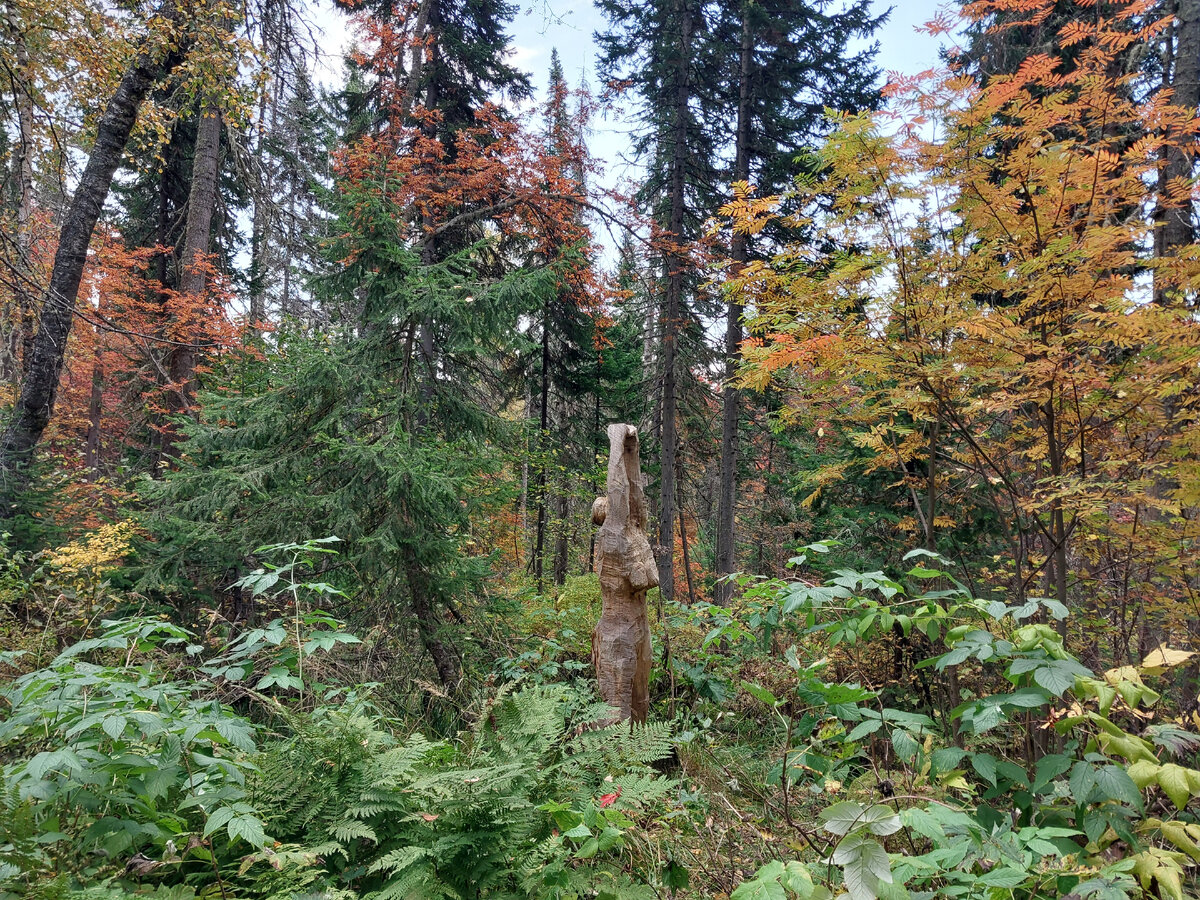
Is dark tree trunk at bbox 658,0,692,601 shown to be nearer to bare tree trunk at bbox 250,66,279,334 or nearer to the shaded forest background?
the shaded forest background

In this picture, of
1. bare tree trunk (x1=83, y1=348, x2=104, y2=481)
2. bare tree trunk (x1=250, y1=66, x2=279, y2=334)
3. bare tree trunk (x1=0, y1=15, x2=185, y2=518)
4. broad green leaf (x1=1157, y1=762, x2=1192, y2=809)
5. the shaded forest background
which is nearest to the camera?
broad green leaf (x1=1157, y1=762, x2=1192, y2=809)

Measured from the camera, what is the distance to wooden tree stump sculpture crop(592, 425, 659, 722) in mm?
4355

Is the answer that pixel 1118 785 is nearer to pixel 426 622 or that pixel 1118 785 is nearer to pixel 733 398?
pixel 426 622

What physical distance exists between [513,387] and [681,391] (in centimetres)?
393

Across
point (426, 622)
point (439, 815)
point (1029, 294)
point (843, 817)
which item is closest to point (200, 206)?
point (426, 622)

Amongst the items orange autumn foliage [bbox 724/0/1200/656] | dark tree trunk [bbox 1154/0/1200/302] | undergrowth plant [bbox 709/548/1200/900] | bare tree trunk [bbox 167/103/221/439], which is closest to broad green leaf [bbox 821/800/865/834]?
undergrowth plant [bbox 709/548/1200/900]

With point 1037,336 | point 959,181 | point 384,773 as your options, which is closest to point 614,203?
point 959,181

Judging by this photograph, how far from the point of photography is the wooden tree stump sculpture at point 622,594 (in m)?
4.36

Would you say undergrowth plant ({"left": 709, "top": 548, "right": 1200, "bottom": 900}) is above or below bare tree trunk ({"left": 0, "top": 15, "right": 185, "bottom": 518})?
below

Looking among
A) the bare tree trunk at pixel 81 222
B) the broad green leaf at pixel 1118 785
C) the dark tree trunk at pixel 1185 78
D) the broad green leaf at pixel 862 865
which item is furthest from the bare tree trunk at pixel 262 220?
the dark tree trunk at pixel 1185 78

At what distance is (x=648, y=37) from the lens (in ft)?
37.8

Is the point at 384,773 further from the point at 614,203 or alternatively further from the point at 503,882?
the point at 614,203

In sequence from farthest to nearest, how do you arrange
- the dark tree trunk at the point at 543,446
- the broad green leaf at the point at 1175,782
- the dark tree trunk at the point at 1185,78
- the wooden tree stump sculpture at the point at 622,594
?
the dark tree trunk at the point at 543,446 < the dark tree trunk at the point at 1185,78 < the wooden tree stump sculpture at the point at 622,594 < the broad green leaf at the point at 1175,782

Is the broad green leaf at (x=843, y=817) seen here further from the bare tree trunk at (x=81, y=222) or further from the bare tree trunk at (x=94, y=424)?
the bare tree trunk at (x=94, y=424)
